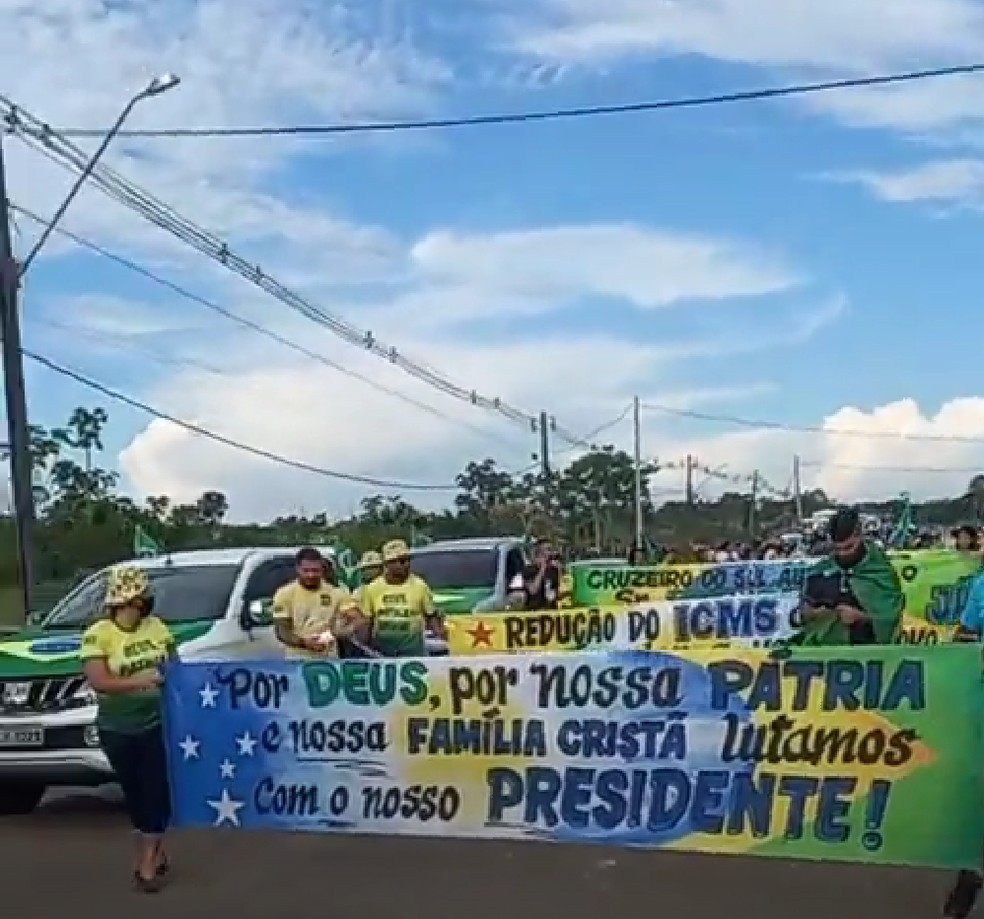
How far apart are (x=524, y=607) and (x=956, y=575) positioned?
4626 millimetres

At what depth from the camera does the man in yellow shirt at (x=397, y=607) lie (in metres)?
11.7

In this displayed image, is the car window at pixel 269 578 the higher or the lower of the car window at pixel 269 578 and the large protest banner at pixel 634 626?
the higher

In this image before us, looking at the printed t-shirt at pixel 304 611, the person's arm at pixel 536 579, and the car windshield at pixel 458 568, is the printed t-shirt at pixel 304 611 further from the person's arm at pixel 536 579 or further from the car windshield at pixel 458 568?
the person's arm at pixel 536 579

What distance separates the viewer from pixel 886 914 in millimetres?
7617

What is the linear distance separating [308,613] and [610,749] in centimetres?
388

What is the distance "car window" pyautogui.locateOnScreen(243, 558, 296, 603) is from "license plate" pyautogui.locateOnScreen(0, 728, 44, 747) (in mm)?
2139

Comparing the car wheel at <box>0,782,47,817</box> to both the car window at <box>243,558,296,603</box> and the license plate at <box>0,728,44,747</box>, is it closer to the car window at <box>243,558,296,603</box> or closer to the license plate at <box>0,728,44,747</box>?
the license plate at <box>0,728,44,747</box>

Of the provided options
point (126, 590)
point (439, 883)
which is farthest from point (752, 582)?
point (126, 590)

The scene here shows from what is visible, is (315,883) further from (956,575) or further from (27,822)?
(956,575)

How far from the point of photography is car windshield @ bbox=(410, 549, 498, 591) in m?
19.1

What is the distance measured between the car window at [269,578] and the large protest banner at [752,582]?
6232 mm

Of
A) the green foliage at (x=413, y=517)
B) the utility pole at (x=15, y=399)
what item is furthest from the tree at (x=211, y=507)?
the utility pole at (x=15, y=399)

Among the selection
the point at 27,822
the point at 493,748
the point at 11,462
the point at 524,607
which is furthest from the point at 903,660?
the point at 11,462

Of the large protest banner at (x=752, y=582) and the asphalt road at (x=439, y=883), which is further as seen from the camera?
the large protest banner at (x=752, y=582)
